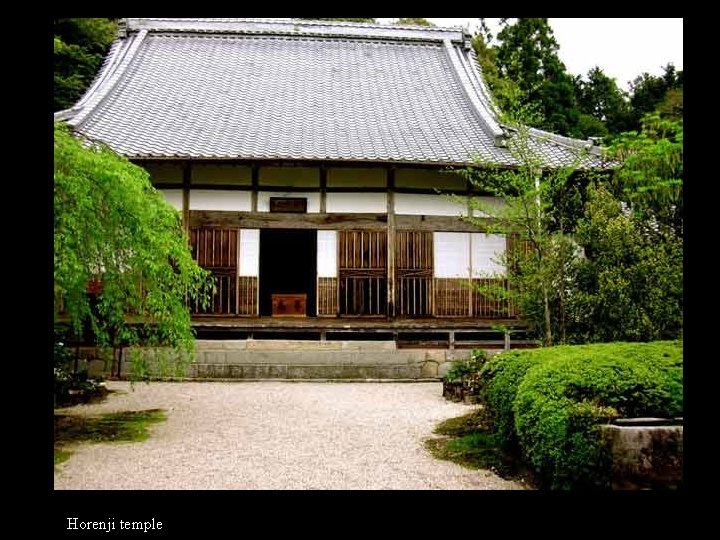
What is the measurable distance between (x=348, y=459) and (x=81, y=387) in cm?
489

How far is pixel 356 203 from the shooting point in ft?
42.2

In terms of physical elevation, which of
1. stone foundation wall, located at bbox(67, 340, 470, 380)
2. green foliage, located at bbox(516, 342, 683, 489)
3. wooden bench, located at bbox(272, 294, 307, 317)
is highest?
wooden bench, located at bbox(272, 294, 307, 317)

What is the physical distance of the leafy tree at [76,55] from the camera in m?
18.8

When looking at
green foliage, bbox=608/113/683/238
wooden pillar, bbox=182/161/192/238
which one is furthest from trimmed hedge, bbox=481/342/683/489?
wooden pillar, bbox=182/161/192/238

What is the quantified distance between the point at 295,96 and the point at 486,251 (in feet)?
20.9

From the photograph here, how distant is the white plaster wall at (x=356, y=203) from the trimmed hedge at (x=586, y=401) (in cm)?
729

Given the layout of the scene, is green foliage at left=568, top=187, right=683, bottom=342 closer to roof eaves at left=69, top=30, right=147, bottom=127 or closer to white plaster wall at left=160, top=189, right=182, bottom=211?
white plaster wall at left=160, top=189, right=182, bottom=211

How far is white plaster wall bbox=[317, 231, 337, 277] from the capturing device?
12.6 metres

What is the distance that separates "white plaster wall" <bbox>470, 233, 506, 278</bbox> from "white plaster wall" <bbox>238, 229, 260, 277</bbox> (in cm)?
432

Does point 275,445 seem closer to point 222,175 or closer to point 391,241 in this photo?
point 391,241

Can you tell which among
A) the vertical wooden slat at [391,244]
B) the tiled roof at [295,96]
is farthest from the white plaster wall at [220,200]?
the vertical wooden slat at [391,244]

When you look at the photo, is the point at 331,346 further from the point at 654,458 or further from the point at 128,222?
the point at 654,458

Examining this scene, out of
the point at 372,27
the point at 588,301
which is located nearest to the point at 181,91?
the point at 372,27

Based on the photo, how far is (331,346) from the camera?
12.1m
